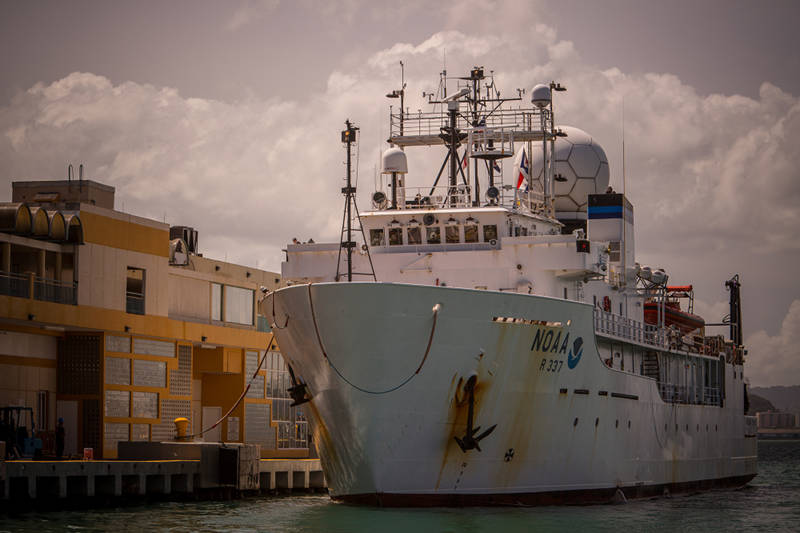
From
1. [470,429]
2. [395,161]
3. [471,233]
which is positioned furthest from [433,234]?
[470,429]

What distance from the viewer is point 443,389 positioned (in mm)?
23766

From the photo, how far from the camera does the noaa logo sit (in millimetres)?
26622

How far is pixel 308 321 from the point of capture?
2430cm

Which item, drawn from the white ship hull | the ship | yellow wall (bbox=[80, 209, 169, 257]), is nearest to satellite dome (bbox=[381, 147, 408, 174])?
the ship

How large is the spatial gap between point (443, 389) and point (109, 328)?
44.6 ft

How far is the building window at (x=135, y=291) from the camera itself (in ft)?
116

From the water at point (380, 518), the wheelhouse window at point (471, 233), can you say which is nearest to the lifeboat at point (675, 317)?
the water at point (380, 518)

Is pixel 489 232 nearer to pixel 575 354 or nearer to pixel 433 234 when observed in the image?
pixel 433 234

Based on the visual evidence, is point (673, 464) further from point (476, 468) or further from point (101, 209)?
point (101, 209)

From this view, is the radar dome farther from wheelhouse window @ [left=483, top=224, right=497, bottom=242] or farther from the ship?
wheelhouse window @ [left=483, top=224, right=497, bottom=242]

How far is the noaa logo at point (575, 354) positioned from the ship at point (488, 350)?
9 centimetres

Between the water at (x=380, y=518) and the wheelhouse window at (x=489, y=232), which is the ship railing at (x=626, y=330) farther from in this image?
the water at (x=380, y=518)

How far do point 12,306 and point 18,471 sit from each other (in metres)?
7.04

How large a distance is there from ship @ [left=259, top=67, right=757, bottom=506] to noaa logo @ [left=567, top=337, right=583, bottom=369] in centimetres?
9
